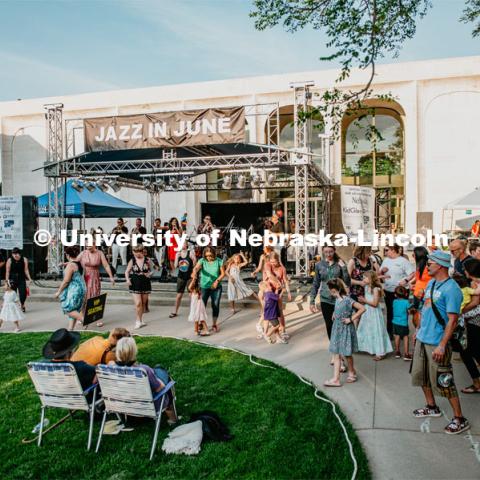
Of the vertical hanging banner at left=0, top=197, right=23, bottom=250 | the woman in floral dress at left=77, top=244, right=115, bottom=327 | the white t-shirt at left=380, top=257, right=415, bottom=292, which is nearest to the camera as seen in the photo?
the white t-shirt at left=380, top=257, right=415, bottom=292

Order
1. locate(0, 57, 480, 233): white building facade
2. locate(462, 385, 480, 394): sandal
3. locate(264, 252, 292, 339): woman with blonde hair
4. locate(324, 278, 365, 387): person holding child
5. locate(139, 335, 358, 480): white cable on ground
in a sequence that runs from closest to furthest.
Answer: locate(139, 335, 358, 480): white cable on ground
locate(462, 385, 480, 394): sandal
locate(324, 278, 365, 387): person holding child
locate(264, 252, 292, 339): woman with blonde hair
locate(0, 57, 480, 233): white building facade

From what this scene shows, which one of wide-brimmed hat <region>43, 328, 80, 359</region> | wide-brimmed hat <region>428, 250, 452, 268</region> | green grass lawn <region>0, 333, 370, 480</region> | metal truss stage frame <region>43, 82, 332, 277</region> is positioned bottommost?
green grass lawn <region>0, 333, 370, 480</region>

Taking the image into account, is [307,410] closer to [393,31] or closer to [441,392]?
[441,392]

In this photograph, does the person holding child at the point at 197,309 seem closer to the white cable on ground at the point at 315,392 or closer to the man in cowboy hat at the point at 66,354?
the white cable on ground at the point at 315,392

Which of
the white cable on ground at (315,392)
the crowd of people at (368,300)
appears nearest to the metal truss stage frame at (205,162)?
the crowd of people at (368,300)

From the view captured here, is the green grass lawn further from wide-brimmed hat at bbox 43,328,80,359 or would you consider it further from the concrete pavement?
wide-brimmed hat at bbox 43,328,80,359

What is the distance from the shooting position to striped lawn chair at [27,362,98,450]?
4.04 meters

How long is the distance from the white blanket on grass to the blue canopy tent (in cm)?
1149

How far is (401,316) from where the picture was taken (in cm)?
659

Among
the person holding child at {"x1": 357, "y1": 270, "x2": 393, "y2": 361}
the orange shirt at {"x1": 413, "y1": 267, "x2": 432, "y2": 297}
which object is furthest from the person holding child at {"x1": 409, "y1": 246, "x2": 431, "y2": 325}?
the person holding child at {"x1": 357, "y1": 270, "x2": 393, "y2": 361}

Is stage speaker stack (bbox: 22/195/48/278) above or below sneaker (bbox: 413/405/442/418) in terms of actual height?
above

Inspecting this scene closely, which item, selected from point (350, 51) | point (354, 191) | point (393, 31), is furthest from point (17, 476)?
point (354, 191)

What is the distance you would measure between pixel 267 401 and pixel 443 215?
18.6m

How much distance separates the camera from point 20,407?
5090 mm
